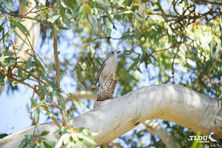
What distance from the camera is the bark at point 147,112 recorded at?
1896mm

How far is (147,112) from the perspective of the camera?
205 cm

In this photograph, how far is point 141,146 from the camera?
417 cm

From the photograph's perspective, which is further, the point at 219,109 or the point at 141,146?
the point at 141,146

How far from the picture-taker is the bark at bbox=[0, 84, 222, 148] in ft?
6.22

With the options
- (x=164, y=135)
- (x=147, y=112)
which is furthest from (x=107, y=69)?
(x=164, y=135)

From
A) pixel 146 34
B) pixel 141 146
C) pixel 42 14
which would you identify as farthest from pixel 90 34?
pixel 42 14

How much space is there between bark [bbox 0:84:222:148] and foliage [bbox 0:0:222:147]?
0.16 metres

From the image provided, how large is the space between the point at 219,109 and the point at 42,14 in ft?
4.39

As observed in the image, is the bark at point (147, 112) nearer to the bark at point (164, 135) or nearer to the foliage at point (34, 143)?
the foliage at point (34, 143)

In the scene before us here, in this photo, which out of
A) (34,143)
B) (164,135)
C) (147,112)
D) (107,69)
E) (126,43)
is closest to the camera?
(34,143)

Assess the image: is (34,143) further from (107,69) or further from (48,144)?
(107,69)

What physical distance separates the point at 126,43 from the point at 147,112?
7.67 feet

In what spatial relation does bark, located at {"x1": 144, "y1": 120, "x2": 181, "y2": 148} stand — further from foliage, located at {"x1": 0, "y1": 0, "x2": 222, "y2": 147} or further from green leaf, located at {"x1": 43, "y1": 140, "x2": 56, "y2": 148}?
green leaf, located at {"x1": 43, "y1": 140, "x2": 56, "y2": 148}

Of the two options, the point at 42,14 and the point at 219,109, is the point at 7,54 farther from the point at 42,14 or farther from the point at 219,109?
the point at 219,109
